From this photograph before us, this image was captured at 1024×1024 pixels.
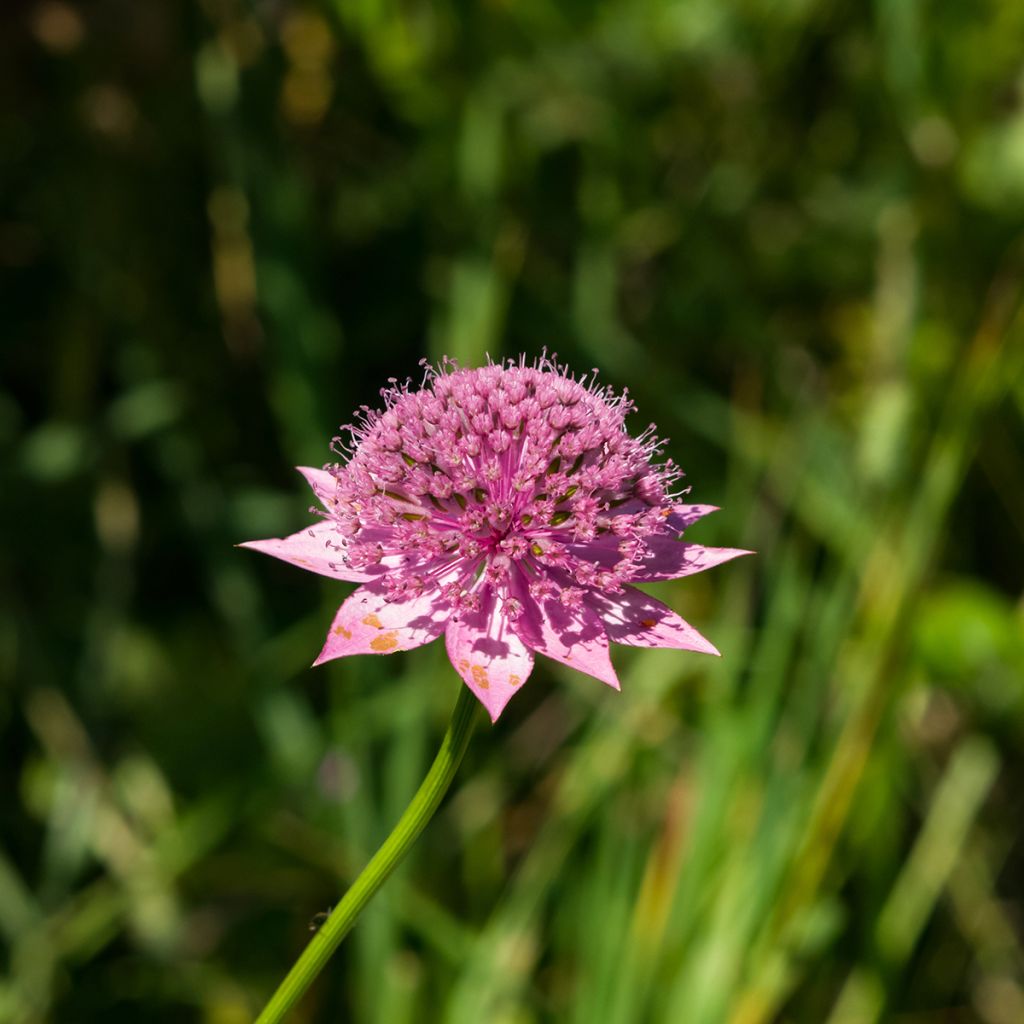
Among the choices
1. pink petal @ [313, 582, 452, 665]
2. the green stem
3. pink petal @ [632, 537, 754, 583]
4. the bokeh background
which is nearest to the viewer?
the green stem

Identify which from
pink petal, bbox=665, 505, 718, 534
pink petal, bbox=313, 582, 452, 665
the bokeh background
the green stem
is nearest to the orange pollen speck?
pink petal, bbox=313, 582, 452, 665

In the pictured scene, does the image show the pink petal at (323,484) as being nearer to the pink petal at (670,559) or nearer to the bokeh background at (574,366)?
the pink petal at (670,559)

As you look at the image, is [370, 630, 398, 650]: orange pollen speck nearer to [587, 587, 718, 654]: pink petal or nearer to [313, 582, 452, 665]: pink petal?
[313, 582, 452, 665]: pink petal

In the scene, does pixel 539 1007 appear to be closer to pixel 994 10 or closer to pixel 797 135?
pixel 797 135

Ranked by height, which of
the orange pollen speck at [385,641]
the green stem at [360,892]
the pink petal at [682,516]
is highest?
the pink petal at [682,516]

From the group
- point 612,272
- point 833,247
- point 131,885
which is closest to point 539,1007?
point 131,885

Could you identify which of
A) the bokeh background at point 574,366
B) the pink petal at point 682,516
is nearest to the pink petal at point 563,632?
the pink petal at point 682,516

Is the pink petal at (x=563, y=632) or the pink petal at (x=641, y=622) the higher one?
the pink petal at (x=641, y=622)
